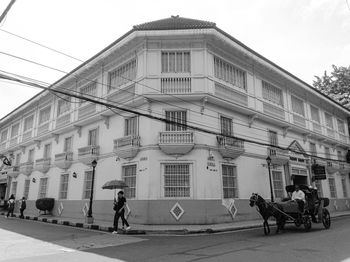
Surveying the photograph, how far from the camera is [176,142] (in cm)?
1491

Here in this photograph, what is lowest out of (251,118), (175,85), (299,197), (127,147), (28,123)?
(299,197)

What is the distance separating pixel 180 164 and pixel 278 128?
938 cm

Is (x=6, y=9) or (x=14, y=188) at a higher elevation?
(x=6, y=9)

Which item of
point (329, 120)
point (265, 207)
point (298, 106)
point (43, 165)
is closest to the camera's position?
point (265, 207)

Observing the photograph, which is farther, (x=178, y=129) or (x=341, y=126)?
(x=341, y=126)

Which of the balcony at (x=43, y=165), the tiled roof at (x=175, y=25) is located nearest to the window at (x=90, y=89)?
the tiled roof at (x=175, y=25)

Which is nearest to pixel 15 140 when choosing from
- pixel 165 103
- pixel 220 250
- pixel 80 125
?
pixel 80 125

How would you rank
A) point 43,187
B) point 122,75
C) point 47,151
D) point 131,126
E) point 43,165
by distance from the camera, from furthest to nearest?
point 47,151 < point 43,187 < point 43,165 < point 122,75 < point 131,126

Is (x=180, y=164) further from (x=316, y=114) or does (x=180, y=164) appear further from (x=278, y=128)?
(x=316, y=114)

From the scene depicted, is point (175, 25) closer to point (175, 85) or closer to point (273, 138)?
point (175, 85)

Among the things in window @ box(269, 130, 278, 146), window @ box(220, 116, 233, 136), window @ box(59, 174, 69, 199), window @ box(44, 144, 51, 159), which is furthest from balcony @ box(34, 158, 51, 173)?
window @ box(269, 130, 278, 146)

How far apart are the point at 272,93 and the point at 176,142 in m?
9.83

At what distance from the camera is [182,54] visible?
54.6ft

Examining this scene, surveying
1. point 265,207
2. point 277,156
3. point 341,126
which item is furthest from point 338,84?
point 265,207
